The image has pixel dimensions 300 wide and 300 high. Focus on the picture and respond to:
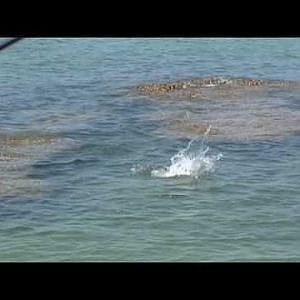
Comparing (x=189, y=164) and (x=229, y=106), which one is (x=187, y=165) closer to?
(x=189, y=164)

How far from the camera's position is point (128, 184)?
55.2 feet

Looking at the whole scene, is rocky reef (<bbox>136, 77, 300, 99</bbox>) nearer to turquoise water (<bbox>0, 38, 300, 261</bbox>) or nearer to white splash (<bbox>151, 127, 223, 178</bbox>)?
turquoise water (<bbox>0, 38, 300, 261</bbox>)

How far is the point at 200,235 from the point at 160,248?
1.16 metres

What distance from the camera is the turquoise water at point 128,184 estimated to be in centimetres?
1311

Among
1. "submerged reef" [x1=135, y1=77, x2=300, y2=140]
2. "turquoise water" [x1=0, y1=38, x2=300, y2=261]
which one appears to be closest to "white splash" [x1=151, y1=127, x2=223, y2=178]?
"turquoise water" [x1=0, y1=38, x2=300, y2=261]

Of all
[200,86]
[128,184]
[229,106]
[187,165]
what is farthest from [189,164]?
[200,86]

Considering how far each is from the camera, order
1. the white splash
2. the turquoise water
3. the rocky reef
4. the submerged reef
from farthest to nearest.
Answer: the rocky reef, the submerged reef, the white splash, the turquoise water

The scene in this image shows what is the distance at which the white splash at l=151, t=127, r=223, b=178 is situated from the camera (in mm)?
17656

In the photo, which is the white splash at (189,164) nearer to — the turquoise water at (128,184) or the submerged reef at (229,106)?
the turquoise water at (128,184)

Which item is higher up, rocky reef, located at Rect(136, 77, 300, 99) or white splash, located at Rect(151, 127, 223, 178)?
rocky reef, located at Rect(136, 77, 300, 99)

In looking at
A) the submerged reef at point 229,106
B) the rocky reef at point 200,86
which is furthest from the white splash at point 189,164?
the rocky reef at point 200,86

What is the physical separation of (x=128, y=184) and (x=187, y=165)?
209cm

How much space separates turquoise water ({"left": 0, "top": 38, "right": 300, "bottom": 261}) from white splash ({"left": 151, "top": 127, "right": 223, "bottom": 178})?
121 millimetres

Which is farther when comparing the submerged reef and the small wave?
the submerged reef
